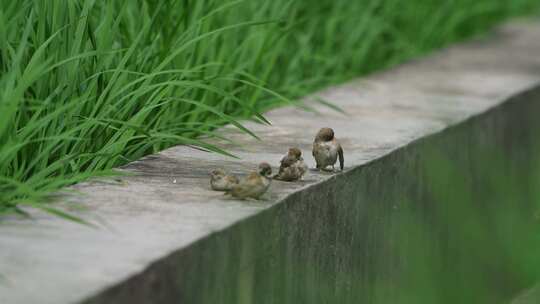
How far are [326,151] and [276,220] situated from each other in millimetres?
565

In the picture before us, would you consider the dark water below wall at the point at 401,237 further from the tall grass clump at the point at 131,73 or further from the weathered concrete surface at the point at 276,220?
the tall grass clump at the point at 131,73

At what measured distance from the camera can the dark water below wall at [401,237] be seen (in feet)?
11.2

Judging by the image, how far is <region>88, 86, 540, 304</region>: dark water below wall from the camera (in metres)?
3.43

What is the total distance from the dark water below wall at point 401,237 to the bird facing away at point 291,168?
0.23 ft

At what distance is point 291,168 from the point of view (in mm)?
4070

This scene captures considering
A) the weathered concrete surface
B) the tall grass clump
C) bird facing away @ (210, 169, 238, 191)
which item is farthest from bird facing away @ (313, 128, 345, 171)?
bird facing away @ (210, 169, 238, 191)

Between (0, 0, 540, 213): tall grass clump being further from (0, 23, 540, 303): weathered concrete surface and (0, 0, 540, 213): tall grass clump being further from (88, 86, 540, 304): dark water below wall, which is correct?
(88, 86, 540, 304): dark water below wall

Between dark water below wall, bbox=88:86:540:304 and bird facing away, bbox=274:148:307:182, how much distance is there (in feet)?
0.23

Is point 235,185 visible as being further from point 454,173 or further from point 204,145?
point 454,173

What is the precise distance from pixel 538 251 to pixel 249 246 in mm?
2909

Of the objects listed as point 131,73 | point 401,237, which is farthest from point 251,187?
point 401,237

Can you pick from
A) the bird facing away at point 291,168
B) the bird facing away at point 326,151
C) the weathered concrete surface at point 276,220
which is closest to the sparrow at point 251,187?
the weathered concrete surface at point 276,220

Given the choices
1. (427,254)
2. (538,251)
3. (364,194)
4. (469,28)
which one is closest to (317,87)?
(538,251)

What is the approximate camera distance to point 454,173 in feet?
17.6
